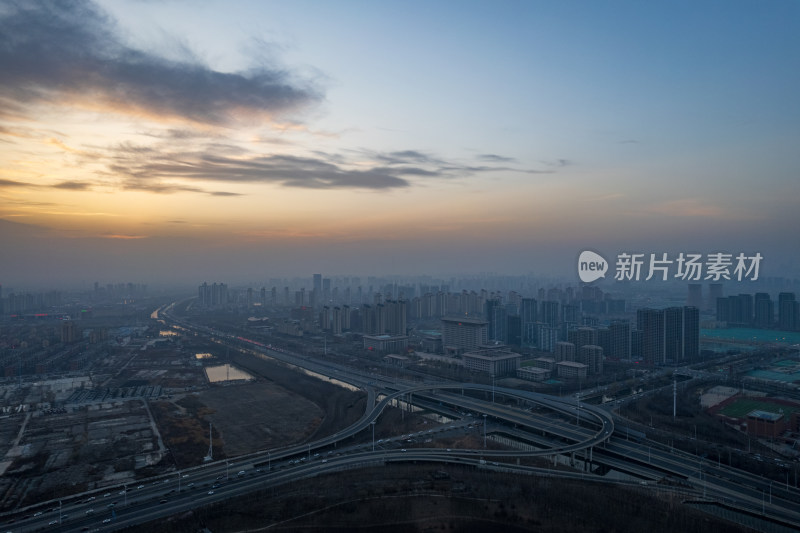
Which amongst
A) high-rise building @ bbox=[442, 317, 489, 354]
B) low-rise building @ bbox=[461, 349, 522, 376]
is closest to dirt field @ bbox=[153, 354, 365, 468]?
low-rise building @ bbox=[461, 349, 522, 376]

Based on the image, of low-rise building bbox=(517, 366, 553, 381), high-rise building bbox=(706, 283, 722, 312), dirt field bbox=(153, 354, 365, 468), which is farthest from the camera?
high-rise building bbox=(706, 283, 722, 312)

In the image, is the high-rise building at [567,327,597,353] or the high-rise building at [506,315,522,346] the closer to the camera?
the high-rise building at [567,327,597,353]

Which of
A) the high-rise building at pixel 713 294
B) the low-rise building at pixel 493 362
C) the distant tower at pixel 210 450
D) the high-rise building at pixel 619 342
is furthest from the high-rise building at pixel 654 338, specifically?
the high-rise building at pixel 713 294

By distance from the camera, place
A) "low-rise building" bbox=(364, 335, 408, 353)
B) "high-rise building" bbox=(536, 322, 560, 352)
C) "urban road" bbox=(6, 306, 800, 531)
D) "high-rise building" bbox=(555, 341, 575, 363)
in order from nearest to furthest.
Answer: "urban road" bbox=(6, 306, 800, 531), "high-rise building" bbox=(555, 341, 575, 363), "high-rise building" bbox=(536, 322, 560, 352), "low-rise building" bbox=(364, 335, 408, 353)

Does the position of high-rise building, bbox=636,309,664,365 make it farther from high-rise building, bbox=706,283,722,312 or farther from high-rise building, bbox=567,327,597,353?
high-rise building, bbox=706,283,722,312

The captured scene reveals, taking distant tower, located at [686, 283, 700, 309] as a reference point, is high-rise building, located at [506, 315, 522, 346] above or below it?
below

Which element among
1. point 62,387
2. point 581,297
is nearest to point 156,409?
point 62,387

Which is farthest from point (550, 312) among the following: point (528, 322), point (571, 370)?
point (571, 370)

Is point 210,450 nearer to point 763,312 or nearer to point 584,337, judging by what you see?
point 584,337

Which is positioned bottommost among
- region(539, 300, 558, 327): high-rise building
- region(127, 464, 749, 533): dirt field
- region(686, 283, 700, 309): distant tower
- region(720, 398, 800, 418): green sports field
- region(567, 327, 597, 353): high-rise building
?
region(127, 464, 749, 533): dirt field
